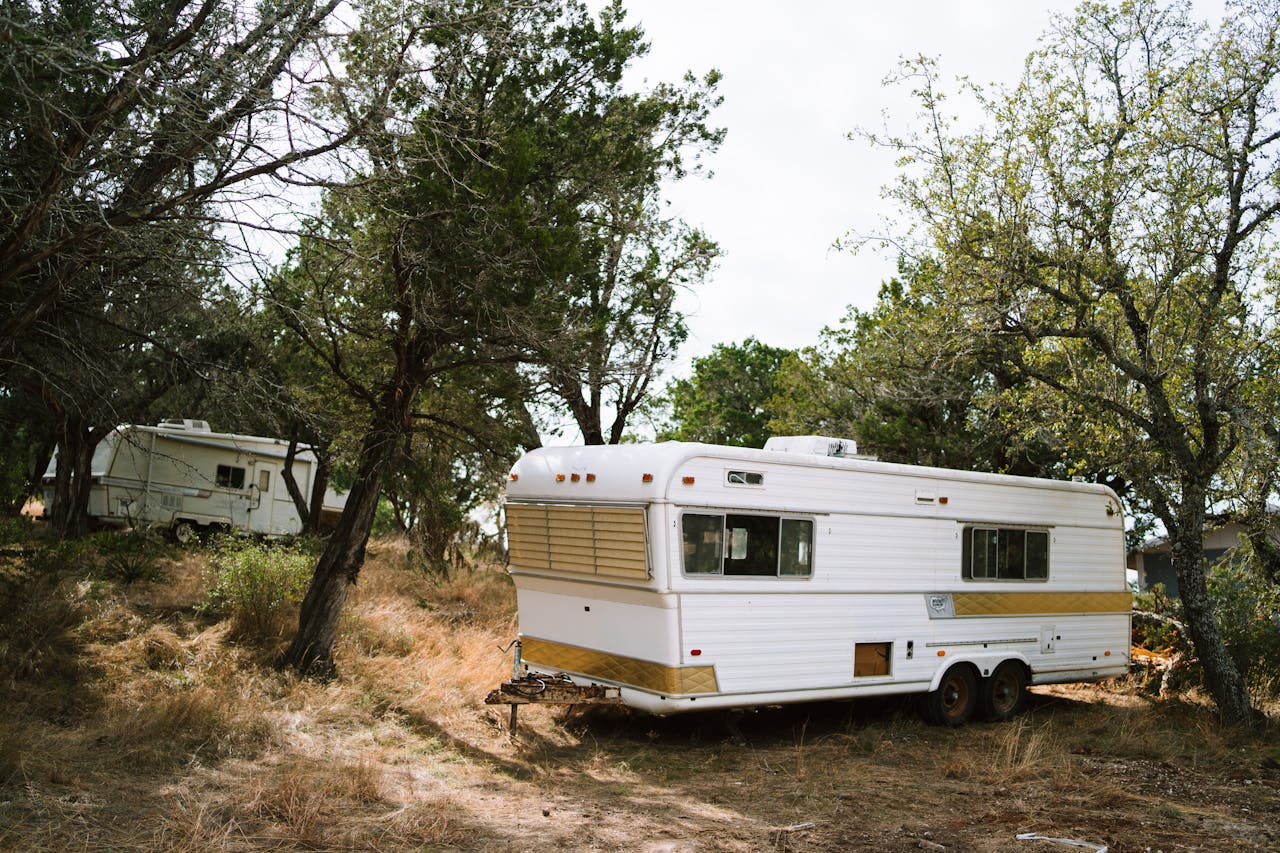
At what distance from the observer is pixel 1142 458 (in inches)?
460

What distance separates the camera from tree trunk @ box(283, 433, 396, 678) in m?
11.3

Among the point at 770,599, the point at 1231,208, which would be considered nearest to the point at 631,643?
the point at 770,599

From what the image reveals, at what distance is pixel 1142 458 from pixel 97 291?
10937mm

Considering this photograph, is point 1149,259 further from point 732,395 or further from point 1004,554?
point 732,395

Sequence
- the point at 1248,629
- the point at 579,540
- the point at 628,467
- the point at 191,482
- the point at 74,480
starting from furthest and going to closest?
the point at 191,482, the point at 74,480, the point at 1248,629, the point at 579,540, the point at 628,467

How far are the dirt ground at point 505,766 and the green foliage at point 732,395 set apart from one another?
18.6 meters

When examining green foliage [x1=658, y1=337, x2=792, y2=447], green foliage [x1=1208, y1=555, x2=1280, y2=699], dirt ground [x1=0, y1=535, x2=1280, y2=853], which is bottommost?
dirt ground [x1=0, y1=535, x2=1280, y2=853]

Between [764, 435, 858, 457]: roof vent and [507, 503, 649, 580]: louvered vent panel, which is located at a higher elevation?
[764, 435, 858, 457]: roof vent

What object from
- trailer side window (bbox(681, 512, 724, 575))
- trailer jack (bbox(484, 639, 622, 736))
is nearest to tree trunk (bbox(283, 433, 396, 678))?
trailer jack (bbox(484, 639, 622, 736))

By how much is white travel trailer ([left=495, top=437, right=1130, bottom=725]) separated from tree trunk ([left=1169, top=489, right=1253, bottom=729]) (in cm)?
117

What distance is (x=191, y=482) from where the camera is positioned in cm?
2105

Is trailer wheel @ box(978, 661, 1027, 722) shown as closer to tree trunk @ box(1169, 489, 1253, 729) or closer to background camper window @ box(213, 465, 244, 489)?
tree trunk @ box(1169, 489, 1253, 729)

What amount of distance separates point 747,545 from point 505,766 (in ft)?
9.42

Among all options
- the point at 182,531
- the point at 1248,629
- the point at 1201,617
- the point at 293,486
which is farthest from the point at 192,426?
the point at 1248,629
